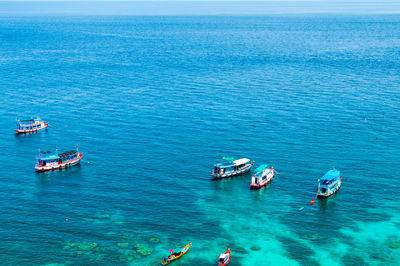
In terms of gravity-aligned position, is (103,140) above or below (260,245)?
above

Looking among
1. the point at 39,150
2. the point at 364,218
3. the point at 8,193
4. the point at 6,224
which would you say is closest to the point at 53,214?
the point at 6,224

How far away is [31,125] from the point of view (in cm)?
14738

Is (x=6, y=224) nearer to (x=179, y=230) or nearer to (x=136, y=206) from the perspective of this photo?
(x=136, y=206)

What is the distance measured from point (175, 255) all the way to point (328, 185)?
41.5m

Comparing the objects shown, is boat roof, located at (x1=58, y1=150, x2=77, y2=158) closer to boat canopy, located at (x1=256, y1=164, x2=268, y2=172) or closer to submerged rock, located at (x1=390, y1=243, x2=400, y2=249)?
boat canopy, located at (x1=256, y1=164, x2=268, y2=172)

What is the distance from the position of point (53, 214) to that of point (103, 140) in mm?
45422

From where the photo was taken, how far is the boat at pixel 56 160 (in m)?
120

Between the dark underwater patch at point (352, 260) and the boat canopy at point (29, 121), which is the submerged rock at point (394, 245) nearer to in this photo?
the dark underwater patch at point (352, 260)

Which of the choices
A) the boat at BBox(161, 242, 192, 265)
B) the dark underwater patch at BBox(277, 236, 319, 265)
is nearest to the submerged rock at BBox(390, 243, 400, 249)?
the dark underwater patch at BBox(277, 236, 319, 265)

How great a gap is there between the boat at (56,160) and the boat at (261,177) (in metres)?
49.2

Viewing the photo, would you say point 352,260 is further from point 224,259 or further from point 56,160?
point 56,160

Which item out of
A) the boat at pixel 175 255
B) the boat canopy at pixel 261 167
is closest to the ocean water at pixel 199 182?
the boat at pixel 175 255

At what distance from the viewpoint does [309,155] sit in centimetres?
12694

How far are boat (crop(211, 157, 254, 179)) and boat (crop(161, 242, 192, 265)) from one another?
1314 inches
